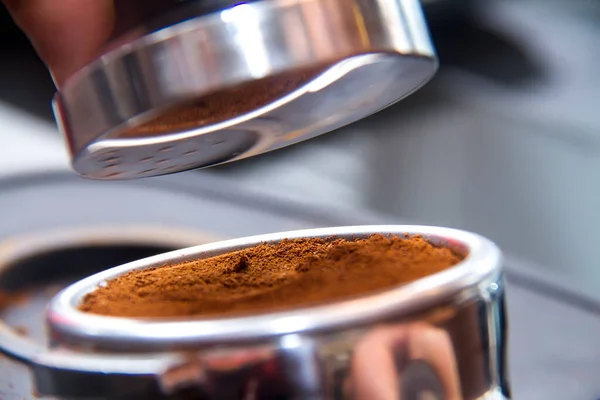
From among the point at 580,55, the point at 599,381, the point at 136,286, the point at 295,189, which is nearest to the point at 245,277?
the point at 136,286

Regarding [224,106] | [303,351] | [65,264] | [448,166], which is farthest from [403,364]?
[448,166]

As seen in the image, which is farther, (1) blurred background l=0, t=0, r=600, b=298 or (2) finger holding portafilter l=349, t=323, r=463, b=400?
(1) blurred background l=0, t=0, r=600, b=298

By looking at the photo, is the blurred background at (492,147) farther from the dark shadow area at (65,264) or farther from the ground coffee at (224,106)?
the ground coffee at (224,106)

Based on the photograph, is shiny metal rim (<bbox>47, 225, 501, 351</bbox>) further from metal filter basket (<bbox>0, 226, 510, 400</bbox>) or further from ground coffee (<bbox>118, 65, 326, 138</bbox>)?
ground coffee (<bbox>118, 65, 326, 138</bbox>)

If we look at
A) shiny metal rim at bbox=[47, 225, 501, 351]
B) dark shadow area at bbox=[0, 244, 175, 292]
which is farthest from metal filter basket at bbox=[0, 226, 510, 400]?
dark shadow area at bbox=[0, 244, 175, 292]

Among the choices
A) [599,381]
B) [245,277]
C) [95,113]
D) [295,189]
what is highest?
[95,113]

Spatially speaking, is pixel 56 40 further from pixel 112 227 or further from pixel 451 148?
pixel 451 148
